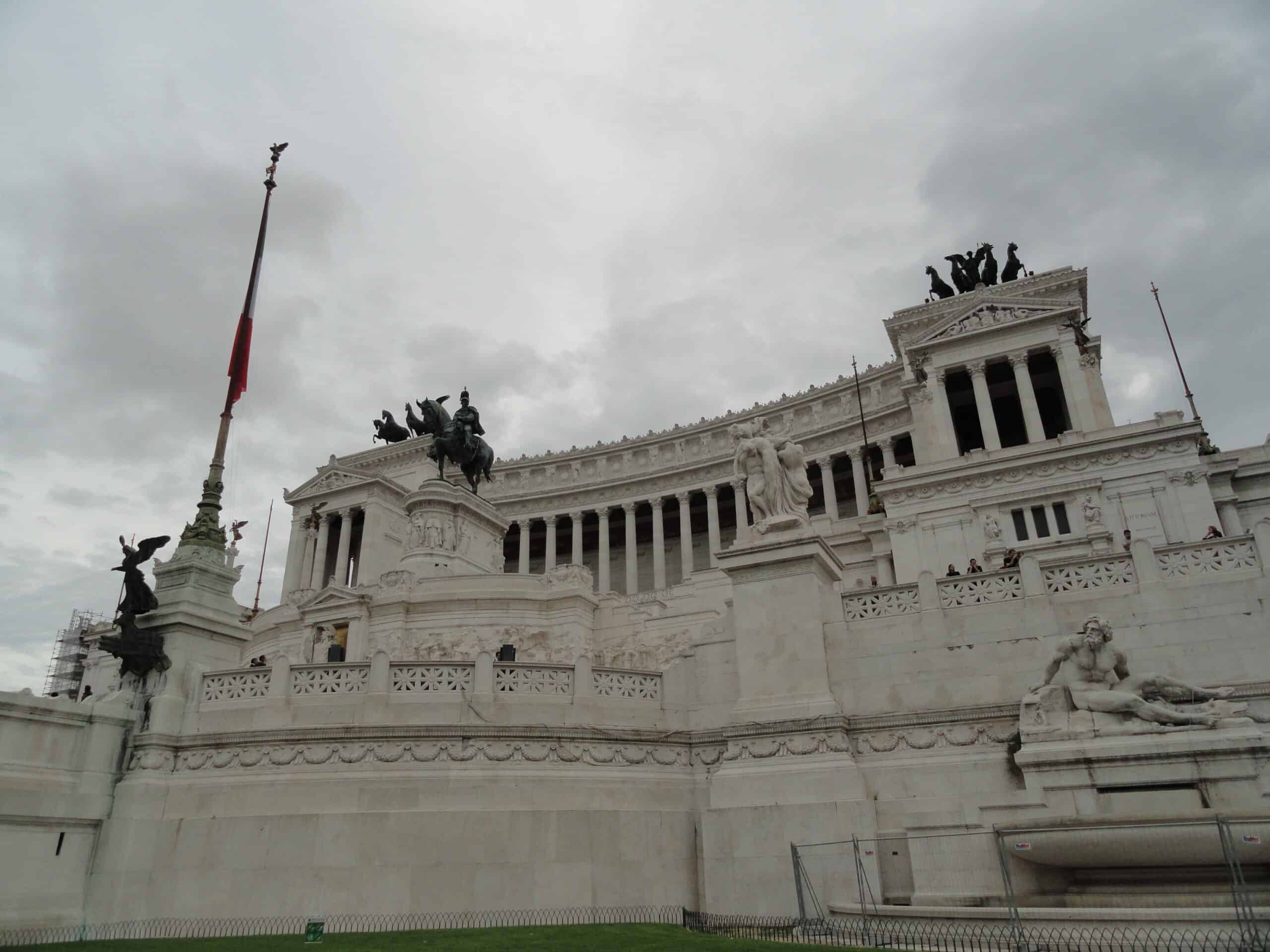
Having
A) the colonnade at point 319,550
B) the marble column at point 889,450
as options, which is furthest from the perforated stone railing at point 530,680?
the colonnade at point 319,550

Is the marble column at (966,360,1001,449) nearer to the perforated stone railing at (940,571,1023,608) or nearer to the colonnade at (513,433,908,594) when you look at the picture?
the colonnade at (513,433,908,594)

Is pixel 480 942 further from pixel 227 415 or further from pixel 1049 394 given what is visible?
pixel 1049 394

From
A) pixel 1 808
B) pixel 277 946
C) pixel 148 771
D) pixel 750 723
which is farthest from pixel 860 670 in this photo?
pixel 1 808

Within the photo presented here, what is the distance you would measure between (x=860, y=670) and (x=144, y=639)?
14.6 m

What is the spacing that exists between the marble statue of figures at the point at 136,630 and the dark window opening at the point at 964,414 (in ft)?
164

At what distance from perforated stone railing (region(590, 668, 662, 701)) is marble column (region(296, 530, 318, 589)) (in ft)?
212

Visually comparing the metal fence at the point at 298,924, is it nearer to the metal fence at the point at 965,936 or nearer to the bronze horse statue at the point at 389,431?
the metal fence at the point at 965,936

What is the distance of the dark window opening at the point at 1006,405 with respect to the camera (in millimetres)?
56219

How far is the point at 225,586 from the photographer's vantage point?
63.1 feet

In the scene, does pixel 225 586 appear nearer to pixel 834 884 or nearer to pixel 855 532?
pixel 834 884

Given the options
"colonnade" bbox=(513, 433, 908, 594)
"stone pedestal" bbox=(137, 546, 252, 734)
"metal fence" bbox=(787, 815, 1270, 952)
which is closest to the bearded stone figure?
"metal fence" bbox=(787, 815, 1270, 952)

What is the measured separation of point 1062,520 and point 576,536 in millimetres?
46645

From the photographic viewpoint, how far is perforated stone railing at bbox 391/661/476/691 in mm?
16469

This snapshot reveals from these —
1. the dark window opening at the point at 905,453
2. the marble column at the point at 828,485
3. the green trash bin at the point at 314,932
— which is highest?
the dark window opening at the point at 905,453
